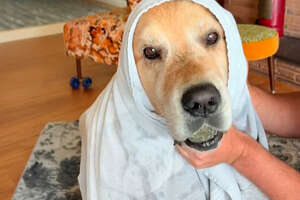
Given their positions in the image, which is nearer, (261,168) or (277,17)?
(261,168)

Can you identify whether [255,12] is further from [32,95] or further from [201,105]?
[201,105]

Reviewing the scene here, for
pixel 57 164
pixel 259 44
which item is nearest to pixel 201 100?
pixel 57 164

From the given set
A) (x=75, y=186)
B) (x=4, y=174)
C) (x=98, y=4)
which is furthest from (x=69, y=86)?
(x=98, y=4)

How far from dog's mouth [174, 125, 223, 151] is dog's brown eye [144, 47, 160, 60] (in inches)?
9.8

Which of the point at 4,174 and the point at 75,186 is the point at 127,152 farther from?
the point at 4,174

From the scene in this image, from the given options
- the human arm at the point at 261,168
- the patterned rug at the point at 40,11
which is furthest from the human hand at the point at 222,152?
the patterned rug at the point at 40,11

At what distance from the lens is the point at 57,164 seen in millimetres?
2012

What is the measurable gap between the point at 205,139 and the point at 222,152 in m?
0.09

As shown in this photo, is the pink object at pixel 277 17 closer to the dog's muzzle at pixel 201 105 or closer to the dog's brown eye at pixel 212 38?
the dog's brown eye at pixel 212 38

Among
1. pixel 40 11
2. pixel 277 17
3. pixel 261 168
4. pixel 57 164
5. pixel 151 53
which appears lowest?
pixel 57 164

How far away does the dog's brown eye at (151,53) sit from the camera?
1039mm

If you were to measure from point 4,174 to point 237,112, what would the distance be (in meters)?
1.45

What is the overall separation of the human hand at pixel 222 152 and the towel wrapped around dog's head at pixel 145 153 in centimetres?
8

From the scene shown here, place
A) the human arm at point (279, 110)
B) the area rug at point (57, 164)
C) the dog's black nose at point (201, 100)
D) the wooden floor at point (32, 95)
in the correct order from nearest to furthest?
the dog's black nose at point (201, 100) → the human arm at point (279, 110) → the area rug at point (57, 164) → the wooden floor at point (32, 95)
